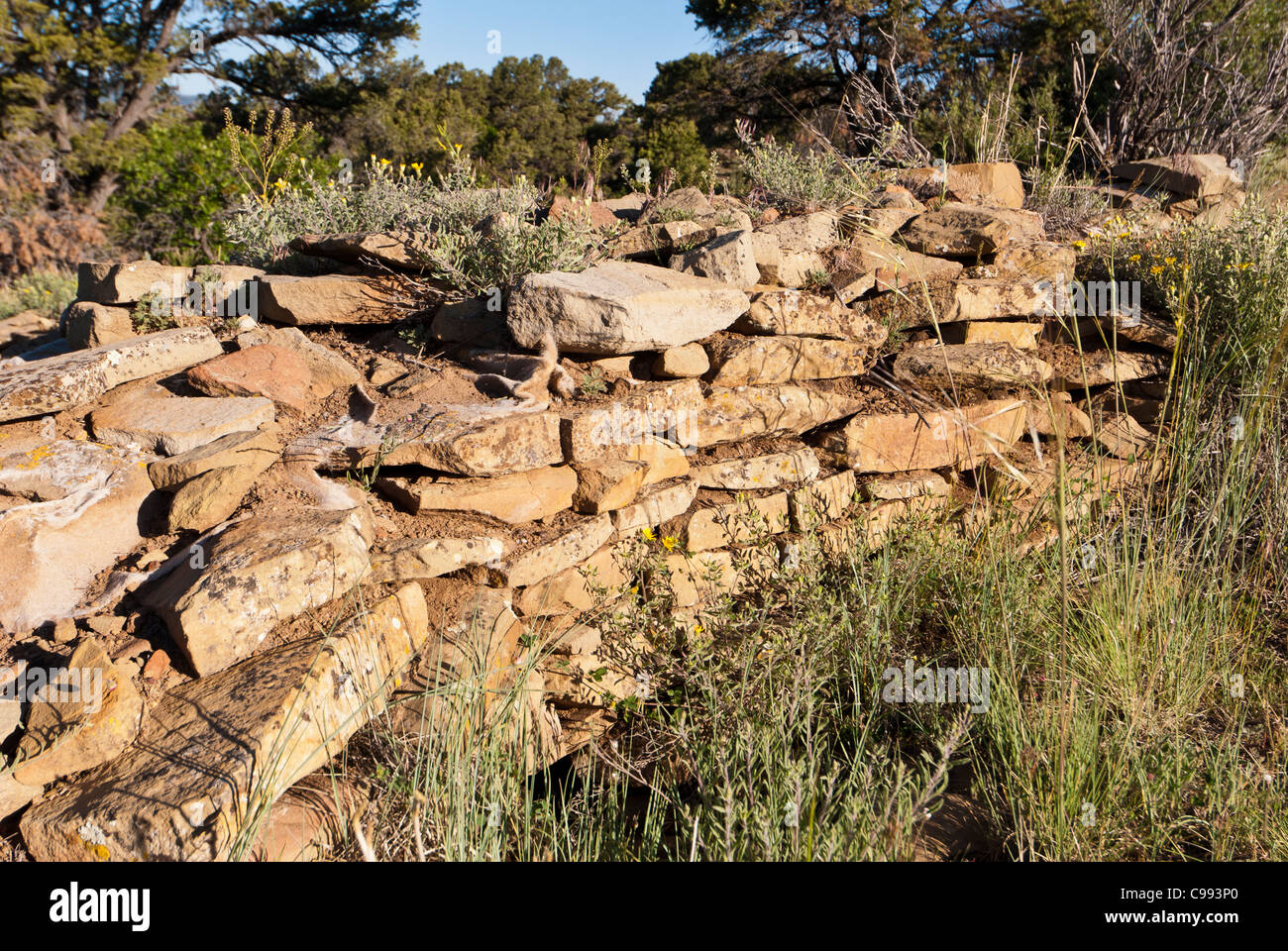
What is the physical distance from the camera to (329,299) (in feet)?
12.6

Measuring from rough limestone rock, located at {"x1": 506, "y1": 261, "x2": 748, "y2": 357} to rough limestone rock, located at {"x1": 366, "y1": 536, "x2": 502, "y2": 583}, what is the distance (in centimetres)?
99

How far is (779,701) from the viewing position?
2.55 metres

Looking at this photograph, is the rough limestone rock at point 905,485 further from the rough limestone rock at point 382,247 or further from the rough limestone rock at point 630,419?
the rough limestone rock at point 382,247

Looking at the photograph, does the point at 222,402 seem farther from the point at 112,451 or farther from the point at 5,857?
the point at 5,857

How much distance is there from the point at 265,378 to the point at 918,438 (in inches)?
113

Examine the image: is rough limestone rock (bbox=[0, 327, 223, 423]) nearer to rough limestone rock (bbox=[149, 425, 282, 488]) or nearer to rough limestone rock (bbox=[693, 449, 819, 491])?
rough limestone rock (bbox=[149, 425, 282, 488])

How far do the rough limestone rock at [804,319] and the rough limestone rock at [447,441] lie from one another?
123 cm

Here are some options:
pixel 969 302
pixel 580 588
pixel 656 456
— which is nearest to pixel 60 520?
pixel 580 588

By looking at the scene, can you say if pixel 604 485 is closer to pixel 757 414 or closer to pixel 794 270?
pixel 757 414

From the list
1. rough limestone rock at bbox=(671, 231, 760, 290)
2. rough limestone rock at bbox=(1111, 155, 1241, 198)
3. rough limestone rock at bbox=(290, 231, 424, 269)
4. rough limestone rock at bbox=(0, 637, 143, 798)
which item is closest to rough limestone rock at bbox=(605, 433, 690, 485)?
rough limestone rock at bbox=(671, 231, 760, 290)

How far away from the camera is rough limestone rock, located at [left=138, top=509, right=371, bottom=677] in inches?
93.5

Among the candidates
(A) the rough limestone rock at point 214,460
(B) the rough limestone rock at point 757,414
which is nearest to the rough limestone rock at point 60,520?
(A) the rough limestone rock at point 214,460
